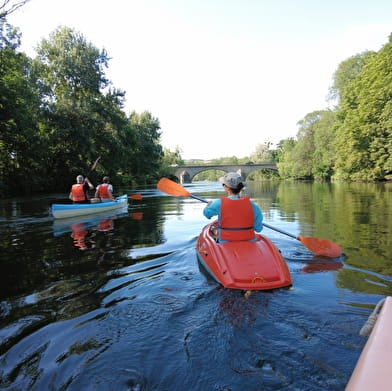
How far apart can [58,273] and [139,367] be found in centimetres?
281

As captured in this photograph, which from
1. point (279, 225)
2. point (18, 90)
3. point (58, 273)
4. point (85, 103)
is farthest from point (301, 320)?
point (85, 103)

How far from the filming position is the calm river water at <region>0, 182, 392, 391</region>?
7.02ft

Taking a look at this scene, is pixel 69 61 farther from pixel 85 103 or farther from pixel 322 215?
pixel 322 215

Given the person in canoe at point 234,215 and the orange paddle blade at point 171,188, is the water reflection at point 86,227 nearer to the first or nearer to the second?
the orange paddle blade at point 171,188

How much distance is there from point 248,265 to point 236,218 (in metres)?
0.70

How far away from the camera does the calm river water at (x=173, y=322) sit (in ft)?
7.02

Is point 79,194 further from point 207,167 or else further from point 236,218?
point 207,167

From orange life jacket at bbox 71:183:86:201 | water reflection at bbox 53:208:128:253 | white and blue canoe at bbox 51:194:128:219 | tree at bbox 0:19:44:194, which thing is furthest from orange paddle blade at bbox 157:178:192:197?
tree at bbox 0:19:44:194

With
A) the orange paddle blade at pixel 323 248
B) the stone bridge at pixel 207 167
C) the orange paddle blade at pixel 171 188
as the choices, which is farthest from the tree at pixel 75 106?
the stone bridge at pixel 207 167

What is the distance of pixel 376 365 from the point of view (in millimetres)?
1587

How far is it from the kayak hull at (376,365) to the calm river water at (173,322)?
40cm

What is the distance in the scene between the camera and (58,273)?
15.1ft

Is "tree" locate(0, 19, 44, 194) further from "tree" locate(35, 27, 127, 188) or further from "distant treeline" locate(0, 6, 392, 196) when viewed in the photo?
"tree" locate(35, 27, 127, 188)

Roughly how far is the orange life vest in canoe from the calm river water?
2.20 ft
